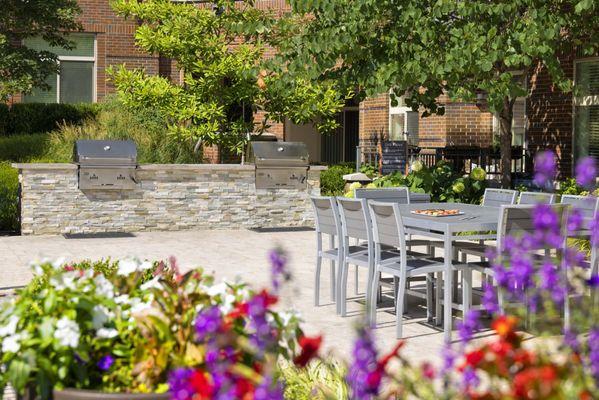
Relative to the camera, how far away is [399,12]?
1384 cm

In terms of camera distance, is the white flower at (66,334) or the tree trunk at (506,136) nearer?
the white flower at (66,334)


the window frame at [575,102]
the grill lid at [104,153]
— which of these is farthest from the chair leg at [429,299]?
the window frame at [575,102]

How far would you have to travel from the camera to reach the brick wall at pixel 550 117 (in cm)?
1705

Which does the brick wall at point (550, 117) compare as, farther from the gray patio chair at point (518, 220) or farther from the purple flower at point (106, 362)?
the purple flower at point (106, 362)

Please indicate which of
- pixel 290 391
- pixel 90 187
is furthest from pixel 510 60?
pixel 290 391

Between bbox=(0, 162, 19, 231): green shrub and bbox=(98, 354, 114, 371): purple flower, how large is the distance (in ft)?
39.3

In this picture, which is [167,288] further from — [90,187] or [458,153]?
[458,153]

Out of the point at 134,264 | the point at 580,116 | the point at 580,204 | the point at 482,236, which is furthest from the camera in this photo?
the point at 580,116

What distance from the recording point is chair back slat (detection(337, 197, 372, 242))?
7453mm

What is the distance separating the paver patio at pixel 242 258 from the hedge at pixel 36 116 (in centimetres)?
835

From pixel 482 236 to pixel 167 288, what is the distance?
14.1 feet

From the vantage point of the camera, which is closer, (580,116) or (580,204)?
(580,204)

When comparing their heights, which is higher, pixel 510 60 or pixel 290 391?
pixel 510 60

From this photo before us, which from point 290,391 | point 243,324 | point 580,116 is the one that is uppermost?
point 580,116
